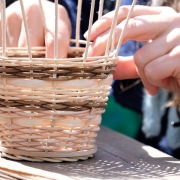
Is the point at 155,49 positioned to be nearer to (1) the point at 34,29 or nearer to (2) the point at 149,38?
(2) the point at 149,38

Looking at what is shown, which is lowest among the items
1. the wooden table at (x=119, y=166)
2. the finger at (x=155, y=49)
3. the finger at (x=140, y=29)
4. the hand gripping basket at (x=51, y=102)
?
the wooden table at (x=119, y=166)

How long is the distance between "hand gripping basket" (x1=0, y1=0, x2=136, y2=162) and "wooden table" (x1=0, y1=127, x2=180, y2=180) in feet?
0.08

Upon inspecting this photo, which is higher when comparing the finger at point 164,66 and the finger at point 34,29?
the finger at point 34,29

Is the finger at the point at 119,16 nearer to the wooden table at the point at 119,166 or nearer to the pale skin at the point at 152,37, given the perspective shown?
the pale skin at the point at 152,37

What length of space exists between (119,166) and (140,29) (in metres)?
0.20

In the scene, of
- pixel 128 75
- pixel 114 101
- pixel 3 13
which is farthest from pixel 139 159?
pixel 114 101

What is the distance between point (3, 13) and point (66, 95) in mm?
135

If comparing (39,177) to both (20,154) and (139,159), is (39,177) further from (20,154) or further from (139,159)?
(139,159)

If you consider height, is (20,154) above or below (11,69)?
below

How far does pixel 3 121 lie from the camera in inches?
22.4

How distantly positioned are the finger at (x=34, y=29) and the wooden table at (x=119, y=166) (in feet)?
0.69

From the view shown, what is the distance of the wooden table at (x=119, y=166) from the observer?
541mm

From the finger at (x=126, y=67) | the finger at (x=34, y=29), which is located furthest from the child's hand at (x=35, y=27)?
the finger at (x=126, y=67)

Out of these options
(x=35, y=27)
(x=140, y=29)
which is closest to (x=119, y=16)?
(x=140, y=29)
